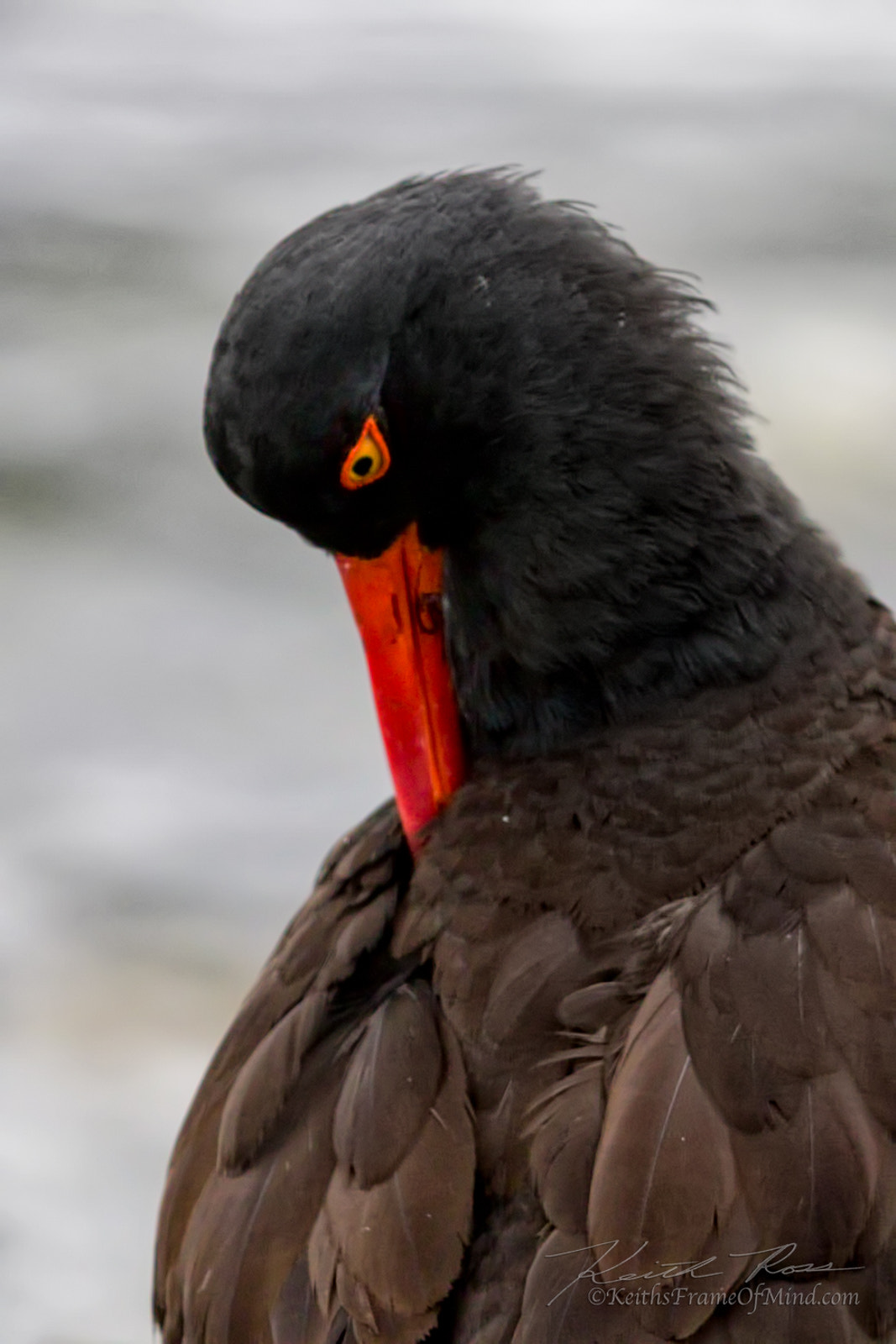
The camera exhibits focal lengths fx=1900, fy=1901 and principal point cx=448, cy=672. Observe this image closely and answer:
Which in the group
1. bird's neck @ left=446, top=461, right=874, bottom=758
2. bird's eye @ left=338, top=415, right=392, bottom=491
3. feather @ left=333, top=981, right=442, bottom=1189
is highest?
bird's eye @ left=338, top=415, right=392, bottom=491

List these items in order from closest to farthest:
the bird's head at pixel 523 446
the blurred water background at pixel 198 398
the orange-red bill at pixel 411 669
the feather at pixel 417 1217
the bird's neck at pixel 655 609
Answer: the feather at pixel 417 1217, the bird's head at pixel 523 446, the bird's neck at pixel 655 609, the orange-red bill at pixel 411 669, the blurred water background at pixel 198 398

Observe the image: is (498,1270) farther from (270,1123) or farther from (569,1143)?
(270,1123)

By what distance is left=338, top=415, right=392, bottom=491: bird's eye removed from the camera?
2332mm

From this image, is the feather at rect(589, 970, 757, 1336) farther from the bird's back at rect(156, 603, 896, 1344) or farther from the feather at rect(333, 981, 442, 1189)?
the feather at rect(333, 981, 442, 1189)

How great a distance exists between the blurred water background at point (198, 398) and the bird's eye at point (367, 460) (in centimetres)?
202

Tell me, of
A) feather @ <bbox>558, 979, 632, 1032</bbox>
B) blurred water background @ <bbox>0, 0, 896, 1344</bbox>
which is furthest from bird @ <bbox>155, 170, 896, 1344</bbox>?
blurred water background @ <bbox>0, 0, 896, 1344</bbox>

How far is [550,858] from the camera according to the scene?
2375 mm

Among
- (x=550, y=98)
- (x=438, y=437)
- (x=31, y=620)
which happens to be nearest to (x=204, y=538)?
(x=31, y=620)

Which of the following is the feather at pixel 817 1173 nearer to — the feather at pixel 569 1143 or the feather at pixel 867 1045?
the feather at pixel 867 1045

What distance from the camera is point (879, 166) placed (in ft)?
23.2

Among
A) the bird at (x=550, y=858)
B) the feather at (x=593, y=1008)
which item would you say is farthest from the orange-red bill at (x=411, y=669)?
the feather at (x=593, y=1008)

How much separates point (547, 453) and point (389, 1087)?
813 millimetres

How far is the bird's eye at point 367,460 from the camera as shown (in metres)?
2.33
